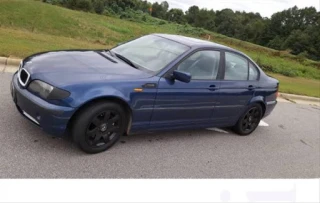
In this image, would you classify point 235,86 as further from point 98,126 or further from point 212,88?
point 98,126

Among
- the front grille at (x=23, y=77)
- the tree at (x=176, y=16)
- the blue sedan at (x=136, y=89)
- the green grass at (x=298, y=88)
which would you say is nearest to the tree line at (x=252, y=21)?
the tree at (x=176, y=16)

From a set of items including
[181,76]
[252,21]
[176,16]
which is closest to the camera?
[181,76]

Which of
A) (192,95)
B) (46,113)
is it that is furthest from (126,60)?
(46,113)

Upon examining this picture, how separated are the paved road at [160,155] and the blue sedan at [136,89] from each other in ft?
0.93

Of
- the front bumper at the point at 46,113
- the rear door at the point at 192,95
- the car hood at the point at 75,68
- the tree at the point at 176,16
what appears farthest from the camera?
the tree at the point at 176,16

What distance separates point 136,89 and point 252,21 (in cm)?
9643

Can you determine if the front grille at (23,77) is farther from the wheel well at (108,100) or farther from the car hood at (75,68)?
the wheel well at (108,100)

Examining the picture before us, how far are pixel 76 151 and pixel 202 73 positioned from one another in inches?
81.6

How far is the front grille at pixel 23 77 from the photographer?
3688 mm

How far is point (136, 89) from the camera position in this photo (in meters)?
3.90

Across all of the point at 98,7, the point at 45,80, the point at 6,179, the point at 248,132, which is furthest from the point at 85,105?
the point at 98,7

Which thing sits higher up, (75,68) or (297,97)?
(75,68)

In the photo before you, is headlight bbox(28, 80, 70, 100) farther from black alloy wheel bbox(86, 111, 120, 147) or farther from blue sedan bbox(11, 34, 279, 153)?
black alloy wheel bbox(86, 111, 120, 147)

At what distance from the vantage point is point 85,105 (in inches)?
142
